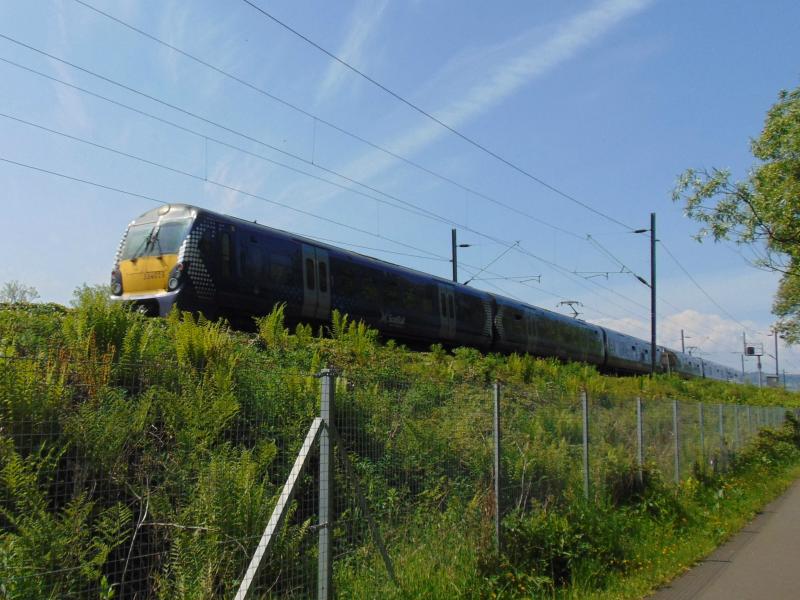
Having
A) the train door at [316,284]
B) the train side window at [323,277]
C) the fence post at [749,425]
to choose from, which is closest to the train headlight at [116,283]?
the train door at [316,284]

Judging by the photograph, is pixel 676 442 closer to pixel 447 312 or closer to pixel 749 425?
pixel 749 425

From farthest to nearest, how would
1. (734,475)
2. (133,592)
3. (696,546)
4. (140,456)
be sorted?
(734,475), (696,546), (140,456), (133,592)

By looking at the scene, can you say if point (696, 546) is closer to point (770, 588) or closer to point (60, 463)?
point (770, 588)

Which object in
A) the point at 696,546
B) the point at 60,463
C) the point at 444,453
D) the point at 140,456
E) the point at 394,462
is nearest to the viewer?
the point at 60,463

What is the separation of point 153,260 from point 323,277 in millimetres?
3972

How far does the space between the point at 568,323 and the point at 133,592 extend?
29874 millimetres

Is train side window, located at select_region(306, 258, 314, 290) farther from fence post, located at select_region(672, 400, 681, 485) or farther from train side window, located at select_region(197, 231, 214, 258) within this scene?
fence post, located at select_region(672, 400, 681, 485)

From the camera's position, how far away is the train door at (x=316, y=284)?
54.1 ft

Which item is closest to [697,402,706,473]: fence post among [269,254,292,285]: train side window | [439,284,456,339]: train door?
[269,254,292,285]: train side window

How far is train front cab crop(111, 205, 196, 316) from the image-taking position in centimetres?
1402

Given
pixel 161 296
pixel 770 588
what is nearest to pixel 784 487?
pixel 770 588

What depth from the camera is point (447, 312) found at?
2256 centimetres

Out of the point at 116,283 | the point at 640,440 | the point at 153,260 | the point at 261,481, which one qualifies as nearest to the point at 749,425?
the point at 640,440

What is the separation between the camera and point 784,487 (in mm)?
15930
